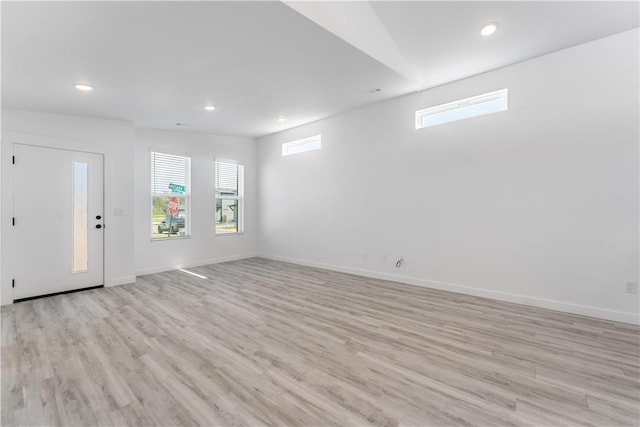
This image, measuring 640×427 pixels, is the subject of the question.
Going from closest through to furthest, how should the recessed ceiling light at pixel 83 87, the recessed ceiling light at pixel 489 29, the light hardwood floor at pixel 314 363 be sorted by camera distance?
1. the light hardwood floor at pixel 314 363
2. the recessed ceiling light at pixel 489 29
3. the recessed ceiling light at pixel 83 87

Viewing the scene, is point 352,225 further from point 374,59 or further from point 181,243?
point 181,243

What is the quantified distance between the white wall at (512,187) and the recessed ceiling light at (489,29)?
93 centimetres

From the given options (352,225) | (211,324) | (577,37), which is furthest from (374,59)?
(211,324)

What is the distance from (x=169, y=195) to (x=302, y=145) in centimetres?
293

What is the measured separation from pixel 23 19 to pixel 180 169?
376cm

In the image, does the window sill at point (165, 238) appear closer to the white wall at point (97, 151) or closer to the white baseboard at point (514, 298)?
the white wall at point (97, 151)

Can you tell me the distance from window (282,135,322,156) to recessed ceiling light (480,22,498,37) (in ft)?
10.9

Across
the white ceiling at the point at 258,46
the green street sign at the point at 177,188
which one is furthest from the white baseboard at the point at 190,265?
the white ceiling at the point at 258,46

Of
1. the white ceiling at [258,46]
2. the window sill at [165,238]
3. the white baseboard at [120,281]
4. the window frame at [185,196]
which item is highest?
the white ceiling at [258,46]

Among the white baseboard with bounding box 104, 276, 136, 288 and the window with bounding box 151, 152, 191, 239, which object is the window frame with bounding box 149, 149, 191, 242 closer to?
the window with bounding box 151, 152, 191, 239

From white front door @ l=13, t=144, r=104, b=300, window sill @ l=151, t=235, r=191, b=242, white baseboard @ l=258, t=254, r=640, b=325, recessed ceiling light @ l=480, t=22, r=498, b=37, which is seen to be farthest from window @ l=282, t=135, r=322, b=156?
white front door @ l=13, t=144, r=104, b=300

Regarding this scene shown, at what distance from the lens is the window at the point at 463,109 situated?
3.79 meters

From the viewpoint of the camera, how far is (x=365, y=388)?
1958 mm

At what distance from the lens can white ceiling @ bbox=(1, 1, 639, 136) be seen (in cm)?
237
